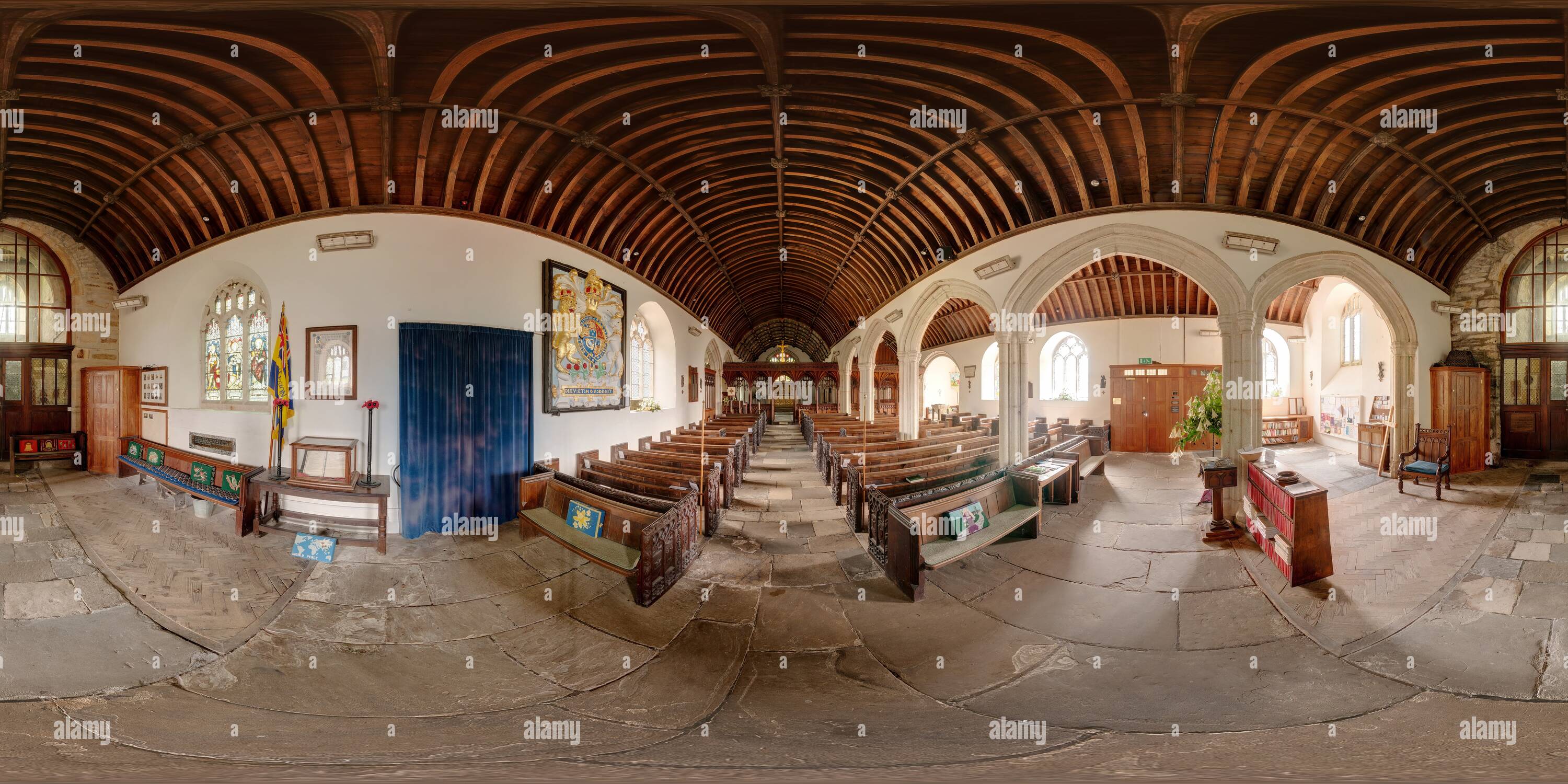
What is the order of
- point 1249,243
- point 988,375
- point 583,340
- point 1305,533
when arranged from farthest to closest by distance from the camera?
point 988,375, point 583,340, point 1249,243, point 1305,533

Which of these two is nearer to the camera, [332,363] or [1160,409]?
[332,363]

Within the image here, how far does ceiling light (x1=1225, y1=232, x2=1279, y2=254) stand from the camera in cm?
655

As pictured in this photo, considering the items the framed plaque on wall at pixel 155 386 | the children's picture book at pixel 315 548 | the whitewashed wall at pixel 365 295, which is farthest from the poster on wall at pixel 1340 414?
the framed plaque on wall at pixel 155 386

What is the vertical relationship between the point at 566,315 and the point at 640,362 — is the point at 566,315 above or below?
above

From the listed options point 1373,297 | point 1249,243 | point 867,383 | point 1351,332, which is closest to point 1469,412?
point 1373,297

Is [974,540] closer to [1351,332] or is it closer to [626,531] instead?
[626,531]

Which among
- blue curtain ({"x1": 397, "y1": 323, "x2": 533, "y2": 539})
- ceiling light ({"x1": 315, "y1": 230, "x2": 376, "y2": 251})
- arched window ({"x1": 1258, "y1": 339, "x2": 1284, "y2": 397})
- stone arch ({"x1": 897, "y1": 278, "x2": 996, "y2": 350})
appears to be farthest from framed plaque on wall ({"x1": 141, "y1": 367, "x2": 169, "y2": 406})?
arched window ({"x1": 1258, "y1": 339, "x2": 1284, "y2": 397})

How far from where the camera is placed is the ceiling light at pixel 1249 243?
21.5ft

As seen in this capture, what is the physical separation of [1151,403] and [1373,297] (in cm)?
568

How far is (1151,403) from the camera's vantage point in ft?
43.6

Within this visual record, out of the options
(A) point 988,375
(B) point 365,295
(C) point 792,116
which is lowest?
(A) point 988,375

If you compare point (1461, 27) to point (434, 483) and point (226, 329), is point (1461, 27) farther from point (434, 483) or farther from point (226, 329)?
point (226, 329)

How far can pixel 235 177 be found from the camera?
19.3 ft

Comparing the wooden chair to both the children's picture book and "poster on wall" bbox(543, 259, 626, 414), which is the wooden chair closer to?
"poster on wall" bbox(543, 259, 626, 414)
